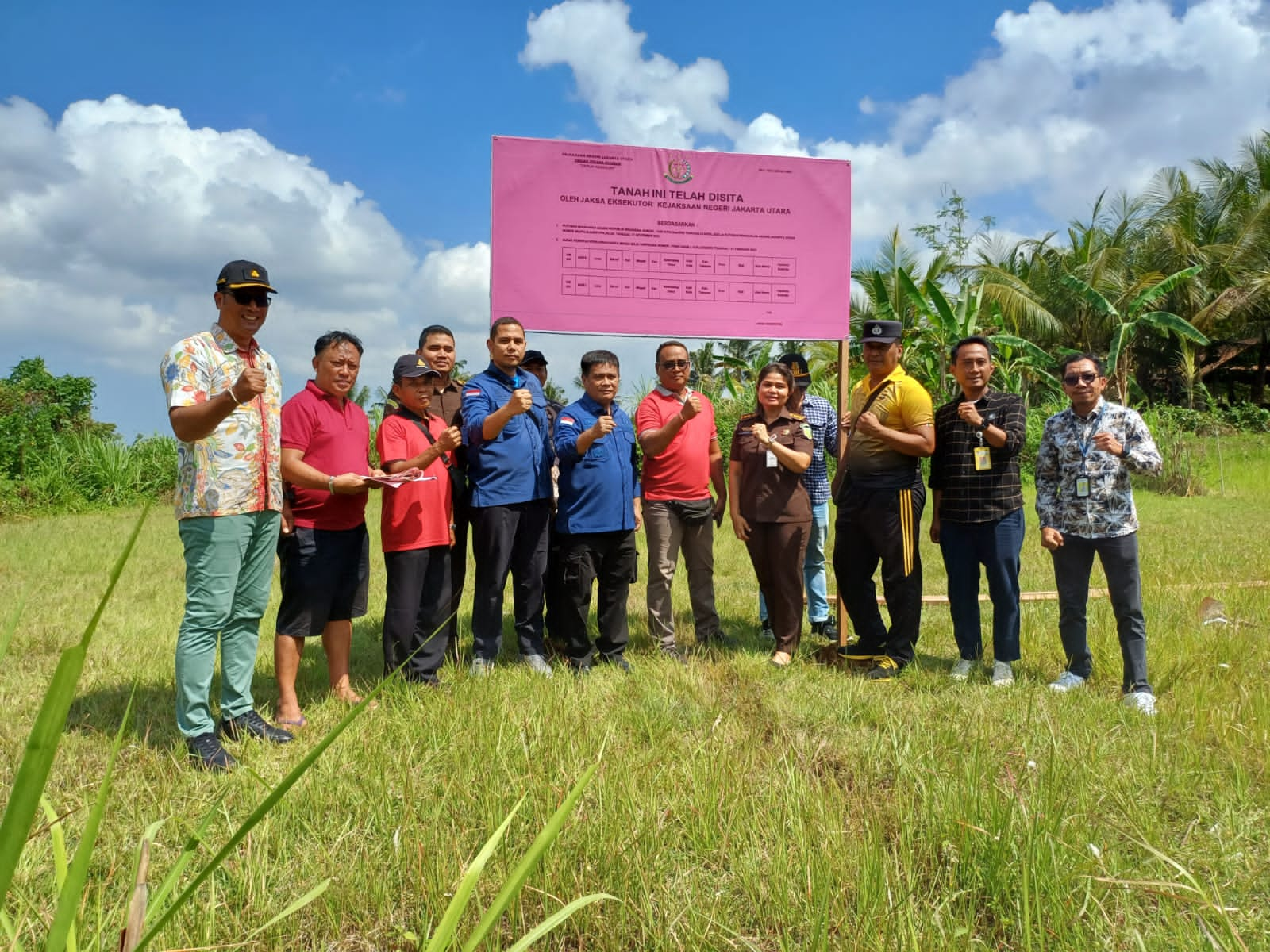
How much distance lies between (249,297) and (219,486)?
0.75 meters

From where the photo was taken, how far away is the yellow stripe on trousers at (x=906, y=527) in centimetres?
450

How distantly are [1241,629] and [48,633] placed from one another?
25.0 feet

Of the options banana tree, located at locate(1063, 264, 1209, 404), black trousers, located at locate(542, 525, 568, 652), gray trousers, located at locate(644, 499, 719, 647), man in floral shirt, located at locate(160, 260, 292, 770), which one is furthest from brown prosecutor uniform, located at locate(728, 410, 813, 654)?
banana tree, located at locate(1063, 264, 1209, 404)

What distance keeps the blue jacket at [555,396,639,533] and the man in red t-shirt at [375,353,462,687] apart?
2.19 ft

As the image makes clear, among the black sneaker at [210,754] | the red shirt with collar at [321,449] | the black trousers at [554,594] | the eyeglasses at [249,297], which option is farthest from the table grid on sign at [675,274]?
the black sneaker at [210,754]

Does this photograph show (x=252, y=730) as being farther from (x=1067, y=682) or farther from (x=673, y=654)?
(x=1067, y=682)

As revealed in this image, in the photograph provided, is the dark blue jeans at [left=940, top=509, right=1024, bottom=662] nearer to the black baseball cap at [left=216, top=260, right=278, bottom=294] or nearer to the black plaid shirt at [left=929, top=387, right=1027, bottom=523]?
the black plaid shirt at [left=929, top=387, right=1027, bottom=523]

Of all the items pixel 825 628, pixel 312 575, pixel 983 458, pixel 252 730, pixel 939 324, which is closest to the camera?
pixel 252 730

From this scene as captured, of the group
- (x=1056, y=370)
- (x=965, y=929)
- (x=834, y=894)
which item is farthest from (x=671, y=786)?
(x=1056, y=370)

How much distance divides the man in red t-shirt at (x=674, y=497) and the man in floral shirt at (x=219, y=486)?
2278 millimetres

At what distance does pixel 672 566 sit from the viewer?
507cm

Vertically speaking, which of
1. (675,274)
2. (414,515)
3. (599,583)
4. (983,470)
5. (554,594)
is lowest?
(554,594)

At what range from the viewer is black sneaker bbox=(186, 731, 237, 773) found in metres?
3.10

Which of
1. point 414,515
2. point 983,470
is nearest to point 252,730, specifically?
point 414,515
